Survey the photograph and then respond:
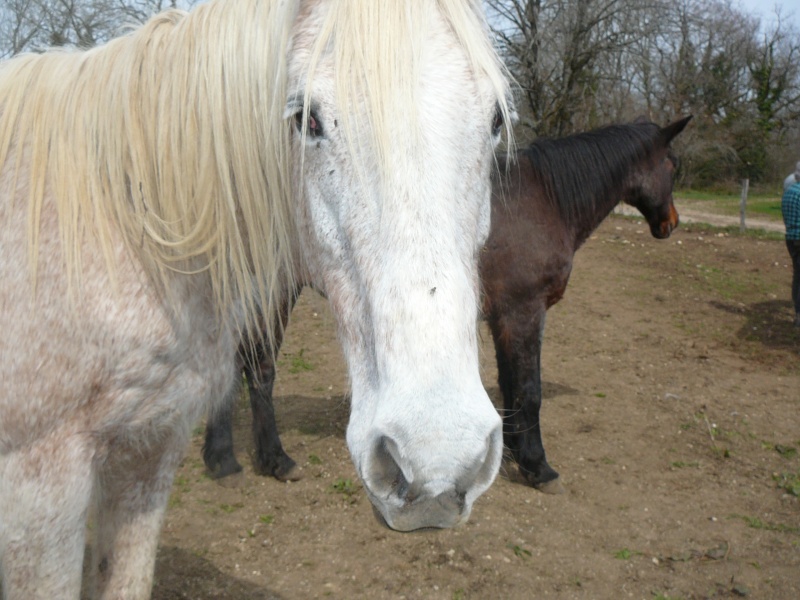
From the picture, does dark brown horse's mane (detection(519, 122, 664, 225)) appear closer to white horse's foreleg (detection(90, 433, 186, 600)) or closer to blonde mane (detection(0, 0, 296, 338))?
blonde mane (detection(0, 0, 296, 338))

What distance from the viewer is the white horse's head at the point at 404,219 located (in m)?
1.11

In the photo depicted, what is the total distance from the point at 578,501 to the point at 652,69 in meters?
21.0

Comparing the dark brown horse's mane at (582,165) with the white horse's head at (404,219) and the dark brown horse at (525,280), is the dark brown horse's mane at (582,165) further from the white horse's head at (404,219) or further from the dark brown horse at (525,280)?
the white horse's head at (404,219)

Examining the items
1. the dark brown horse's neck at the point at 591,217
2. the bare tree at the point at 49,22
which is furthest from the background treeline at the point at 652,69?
the dark brown horse's neck at the point at 591,217

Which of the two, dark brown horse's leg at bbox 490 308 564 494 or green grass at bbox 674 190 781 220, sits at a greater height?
dark brown horse's leg at bbox 490 308 564 494

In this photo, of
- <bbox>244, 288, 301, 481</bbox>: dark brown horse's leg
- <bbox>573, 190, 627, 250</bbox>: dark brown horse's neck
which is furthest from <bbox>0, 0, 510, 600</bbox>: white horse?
<bbox>573, 190, 627, 250</bbox>: dark brown horse's neck

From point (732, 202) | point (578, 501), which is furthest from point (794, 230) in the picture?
point (732, 202)

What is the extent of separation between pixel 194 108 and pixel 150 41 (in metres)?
0.29

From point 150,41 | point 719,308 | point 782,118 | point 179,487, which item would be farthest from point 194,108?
point 782,118

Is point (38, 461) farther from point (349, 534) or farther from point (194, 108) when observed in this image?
point (349, 534)

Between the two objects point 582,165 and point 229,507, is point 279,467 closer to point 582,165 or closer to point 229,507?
point 229,507

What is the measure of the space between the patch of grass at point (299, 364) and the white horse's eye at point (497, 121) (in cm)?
483

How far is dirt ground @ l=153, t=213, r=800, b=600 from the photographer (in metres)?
3.17

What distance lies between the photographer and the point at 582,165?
4.67m
